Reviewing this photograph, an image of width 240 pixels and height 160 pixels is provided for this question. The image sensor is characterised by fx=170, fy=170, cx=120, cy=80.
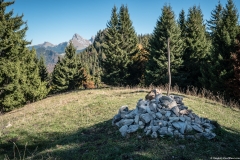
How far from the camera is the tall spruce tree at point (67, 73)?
32469 mm

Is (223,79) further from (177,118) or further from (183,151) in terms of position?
(183,151)

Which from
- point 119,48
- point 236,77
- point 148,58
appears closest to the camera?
point 236,77

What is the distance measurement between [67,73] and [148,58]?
16.5 m

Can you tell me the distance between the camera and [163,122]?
20.5 feet

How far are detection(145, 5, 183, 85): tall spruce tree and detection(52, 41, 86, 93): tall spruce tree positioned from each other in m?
16.8

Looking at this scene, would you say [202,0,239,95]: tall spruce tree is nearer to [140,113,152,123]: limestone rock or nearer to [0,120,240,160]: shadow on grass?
[0,120,240,160]: shadow on grass

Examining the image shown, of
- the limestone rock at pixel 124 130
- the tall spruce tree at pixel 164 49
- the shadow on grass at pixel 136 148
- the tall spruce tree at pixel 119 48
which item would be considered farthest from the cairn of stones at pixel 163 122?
the tall spruce tree at pixel 119 48

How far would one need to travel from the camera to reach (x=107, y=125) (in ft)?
25.3

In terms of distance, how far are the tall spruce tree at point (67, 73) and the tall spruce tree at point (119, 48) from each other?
26.0 ft

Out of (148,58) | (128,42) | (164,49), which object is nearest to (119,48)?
(128,42)

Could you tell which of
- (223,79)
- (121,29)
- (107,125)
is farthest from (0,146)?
(121,29)

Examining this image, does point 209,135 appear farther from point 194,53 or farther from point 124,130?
point 194,53

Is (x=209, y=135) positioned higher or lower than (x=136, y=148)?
higher

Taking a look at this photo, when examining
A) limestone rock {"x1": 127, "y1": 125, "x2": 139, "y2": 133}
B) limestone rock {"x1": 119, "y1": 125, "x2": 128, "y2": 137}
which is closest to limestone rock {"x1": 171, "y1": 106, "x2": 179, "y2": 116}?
limestone rock {"x1": 127, "y1": 125, "x2": 139, "y2": 133}
